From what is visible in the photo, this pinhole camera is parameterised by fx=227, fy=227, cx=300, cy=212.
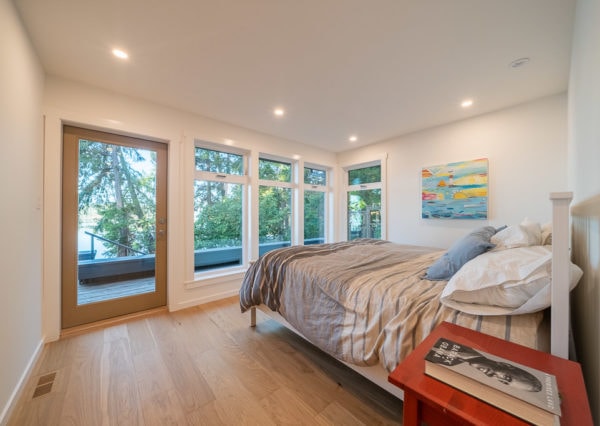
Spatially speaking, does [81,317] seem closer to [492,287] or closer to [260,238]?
[260,238]

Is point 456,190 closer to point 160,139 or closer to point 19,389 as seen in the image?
point 160,139

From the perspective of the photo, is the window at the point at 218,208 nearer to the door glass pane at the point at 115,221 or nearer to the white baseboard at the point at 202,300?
the white baseboard at the point at 202,300

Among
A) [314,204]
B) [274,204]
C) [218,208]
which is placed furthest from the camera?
[314,204]

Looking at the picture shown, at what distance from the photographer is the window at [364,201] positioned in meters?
4.20

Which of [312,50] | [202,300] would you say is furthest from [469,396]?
[202,300]

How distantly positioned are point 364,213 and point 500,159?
2.16 metres

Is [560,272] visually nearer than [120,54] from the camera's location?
Yes

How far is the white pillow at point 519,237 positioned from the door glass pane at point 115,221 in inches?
133

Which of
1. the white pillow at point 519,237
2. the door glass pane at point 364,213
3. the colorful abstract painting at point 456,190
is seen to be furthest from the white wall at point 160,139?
the white pillow at point 519,237

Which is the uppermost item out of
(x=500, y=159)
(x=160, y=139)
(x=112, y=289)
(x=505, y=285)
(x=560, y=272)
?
(x=160, y=139)

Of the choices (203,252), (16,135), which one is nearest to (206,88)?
(16,135)

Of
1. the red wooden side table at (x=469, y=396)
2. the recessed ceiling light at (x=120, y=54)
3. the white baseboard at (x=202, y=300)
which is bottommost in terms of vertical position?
the white baseboard at (x=202, y=300)

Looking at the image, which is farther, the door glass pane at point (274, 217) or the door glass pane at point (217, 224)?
the door glass pane at point (274, 217)

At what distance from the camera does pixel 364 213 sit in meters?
4.46
